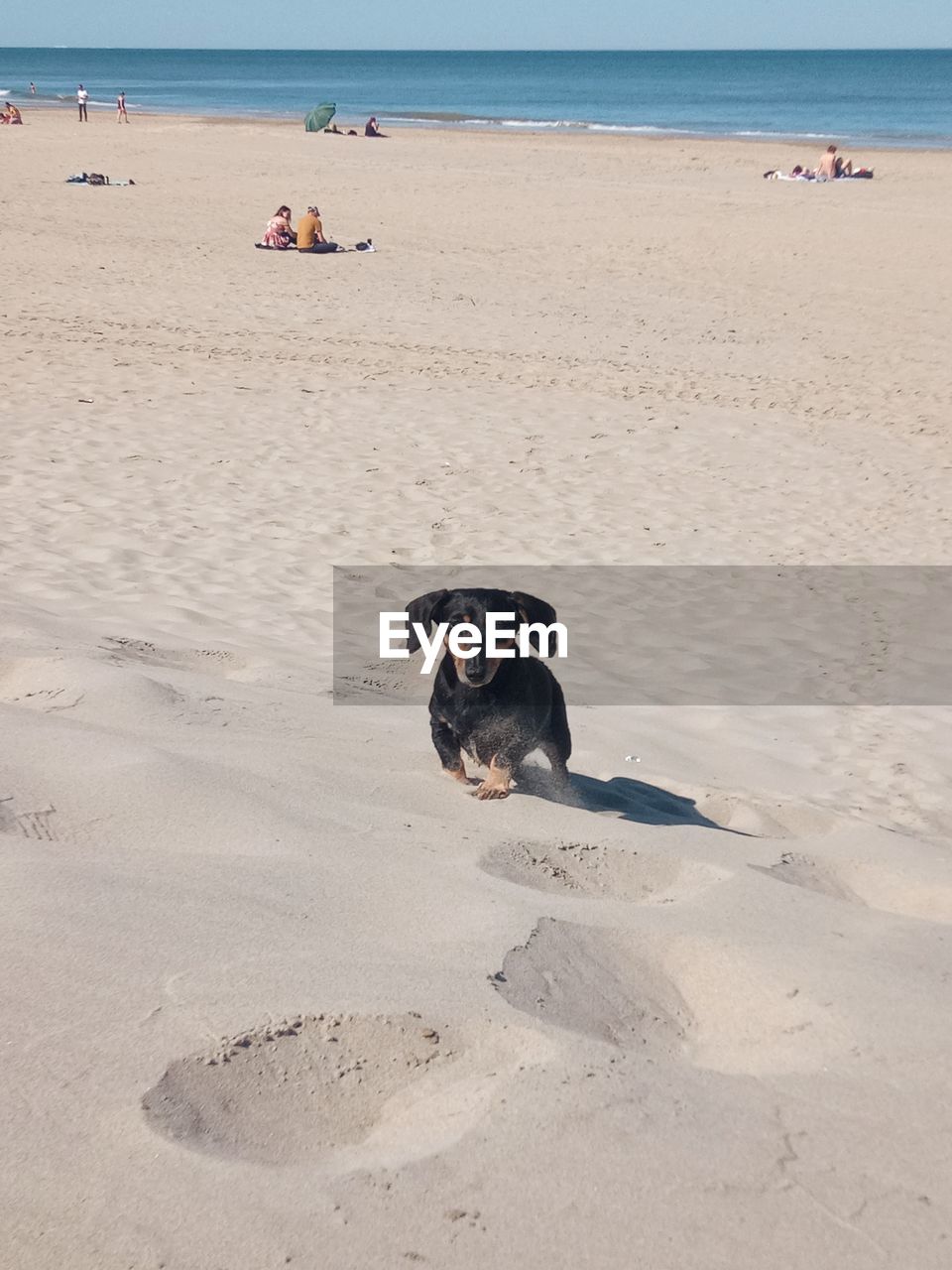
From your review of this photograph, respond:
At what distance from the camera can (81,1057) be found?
223 centimetres

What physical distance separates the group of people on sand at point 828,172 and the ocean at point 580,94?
14662 mm

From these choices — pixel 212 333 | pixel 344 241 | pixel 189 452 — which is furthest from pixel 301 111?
pixel 189 452

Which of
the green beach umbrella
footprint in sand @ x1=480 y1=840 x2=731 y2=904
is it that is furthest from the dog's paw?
the green beach umbrella

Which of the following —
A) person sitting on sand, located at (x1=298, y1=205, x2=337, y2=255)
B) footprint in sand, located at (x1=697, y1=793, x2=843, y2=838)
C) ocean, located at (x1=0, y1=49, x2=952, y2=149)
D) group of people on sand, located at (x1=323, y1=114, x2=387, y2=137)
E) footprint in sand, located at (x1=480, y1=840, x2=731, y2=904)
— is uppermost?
ocean, located at (x1=0, y1=49, x2=952, y2=149)

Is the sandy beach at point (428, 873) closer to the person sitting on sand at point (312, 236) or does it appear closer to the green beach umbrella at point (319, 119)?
the person sitting on sand at point (312, 236)

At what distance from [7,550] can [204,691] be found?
3.51 meters

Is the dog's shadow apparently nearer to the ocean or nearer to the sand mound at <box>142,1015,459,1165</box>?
the sand mound at <box>142,1015,459,1165</box>

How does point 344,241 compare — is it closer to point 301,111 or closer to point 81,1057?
point 81,1057

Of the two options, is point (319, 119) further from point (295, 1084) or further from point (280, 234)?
point (295, 1084)

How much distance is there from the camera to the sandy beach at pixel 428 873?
204 centimetres

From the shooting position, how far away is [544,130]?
5266cm

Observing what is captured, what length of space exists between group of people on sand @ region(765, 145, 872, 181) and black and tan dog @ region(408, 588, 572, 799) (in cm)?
2826

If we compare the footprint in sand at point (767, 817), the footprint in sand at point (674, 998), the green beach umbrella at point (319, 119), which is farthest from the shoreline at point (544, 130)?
the footprint in sand at point (674, 998)

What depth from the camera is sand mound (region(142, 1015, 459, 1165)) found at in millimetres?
2145
